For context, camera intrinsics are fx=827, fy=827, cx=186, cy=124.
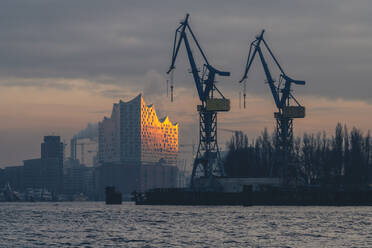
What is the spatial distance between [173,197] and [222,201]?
45.5 ft

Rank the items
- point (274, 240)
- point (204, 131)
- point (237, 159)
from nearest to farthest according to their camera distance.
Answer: point (274, 240), point (204, 131), point (237, 159)

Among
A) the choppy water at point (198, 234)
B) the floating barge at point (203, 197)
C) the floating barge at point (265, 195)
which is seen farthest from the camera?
the floating barge at point (203, 197)

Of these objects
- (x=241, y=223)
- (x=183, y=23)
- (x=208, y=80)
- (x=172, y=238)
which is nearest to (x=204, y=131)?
(x=208, y=80)

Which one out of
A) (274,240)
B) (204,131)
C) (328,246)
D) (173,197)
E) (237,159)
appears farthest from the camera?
(237,159)

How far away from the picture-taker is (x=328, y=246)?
63.8 m

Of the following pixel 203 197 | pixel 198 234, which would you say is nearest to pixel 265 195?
pixel 203 197

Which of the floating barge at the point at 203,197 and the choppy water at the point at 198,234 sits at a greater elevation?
the floating barge at the point at 203,197

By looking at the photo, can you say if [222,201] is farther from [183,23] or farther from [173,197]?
[183,23]

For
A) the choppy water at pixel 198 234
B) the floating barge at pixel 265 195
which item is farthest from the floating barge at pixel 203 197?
the choppy water at pixel 198 234

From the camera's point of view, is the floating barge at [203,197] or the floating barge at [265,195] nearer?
the floating barge at [265,195]

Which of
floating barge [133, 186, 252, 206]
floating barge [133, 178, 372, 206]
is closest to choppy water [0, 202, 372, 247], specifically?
floating barge [133, 178, 372, 206]

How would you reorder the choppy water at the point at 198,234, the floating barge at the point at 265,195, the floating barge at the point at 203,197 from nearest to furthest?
the choppy water at the point at 198,234
the floating barge at the point at 265,195
the floating barge at the point at 203,197

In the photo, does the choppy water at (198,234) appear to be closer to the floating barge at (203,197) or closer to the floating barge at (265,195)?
the floating barge at (265,195)

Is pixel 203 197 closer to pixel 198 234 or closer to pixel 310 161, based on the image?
pixel 310 161
